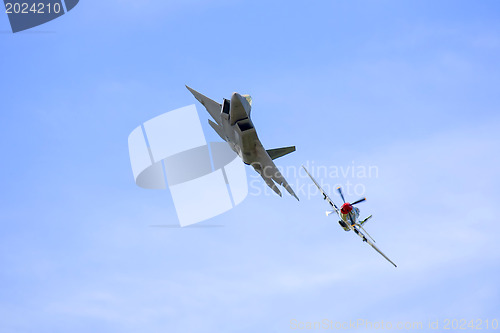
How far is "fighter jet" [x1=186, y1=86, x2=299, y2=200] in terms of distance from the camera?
5494cm

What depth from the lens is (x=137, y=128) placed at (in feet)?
201

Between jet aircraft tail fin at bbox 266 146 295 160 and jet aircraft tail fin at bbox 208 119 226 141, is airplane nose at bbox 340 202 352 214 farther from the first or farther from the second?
jet aircraft tail fin at bbox 208 119 226 141

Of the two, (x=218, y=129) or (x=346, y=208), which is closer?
(x=218, y=129)

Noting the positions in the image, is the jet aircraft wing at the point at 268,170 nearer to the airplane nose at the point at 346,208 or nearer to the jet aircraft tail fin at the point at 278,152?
the jet aircraft tail fin at the point at 278,152

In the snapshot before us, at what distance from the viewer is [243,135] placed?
183 ft

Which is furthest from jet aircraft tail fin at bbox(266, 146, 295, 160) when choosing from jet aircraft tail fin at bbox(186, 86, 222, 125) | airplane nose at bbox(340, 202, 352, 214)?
airplane nose at bbox(340, 202, 352, 214)

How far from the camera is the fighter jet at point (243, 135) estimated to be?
54938 millimetres

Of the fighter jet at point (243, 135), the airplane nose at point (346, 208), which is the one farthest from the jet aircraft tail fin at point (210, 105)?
the airplane nose at point (346, 208)

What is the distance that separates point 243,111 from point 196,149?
11.2 meters

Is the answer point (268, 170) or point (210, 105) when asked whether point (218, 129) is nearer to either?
point (210, 105)

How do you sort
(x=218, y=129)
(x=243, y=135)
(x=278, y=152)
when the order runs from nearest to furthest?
1. (x=243, y=135)
2. (x=218, y=129)
3. (x=278, y=152)

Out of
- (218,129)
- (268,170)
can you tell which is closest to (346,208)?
(268,170)

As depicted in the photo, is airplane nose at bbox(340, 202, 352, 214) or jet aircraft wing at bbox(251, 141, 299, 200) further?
airplane nose at bbox(340, 202, 352, 214)

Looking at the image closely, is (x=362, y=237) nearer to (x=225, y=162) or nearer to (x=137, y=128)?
(x=225, y=162)
